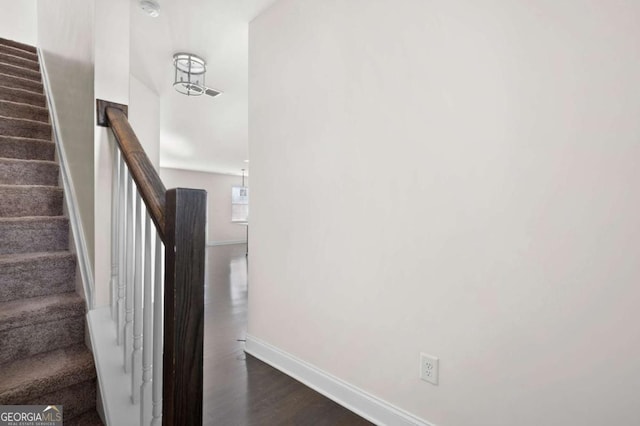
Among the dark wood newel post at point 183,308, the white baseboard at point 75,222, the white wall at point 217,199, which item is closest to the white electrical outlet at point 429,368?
the dark wood newel post at point 183,308

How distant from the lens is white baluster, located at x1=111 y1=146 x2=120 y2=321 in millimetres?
1267

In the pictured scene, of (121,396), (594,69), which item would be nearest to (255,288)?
(121,396)

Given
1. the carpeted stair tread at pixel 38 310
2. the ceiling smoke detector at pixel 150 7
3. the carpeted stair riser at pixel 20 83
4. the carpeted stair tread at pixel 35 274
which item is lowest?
the carpeted stair tread at pixel 38 310

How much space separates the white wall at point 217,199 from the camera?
9641mm

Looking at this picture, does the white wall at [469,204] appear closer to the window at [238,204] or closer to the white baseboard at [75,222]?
the white baseboard at [75,222]

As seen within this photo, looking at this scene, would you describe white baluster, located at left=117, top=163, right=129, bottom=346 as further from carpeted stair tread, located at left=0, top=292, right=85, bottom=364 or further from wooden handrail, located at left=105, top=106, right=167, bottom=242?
carpeted stair tread, located at left=0, top=292, right=85, bottom=364

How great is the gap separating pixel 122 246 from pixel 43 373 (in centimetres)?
49

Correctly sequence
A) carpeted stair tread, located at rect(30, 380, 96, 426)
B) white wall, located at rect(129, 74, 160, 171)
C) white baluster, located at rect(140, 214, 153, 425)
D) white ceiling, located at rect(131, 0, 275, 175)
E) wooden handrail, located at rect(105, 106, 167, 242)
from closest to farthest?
wooden handrail, located at rect(105, 106, 167, 242) < white baluster, located at rect(140, 214, 153, 425) < carpeted stair tread, located at rect(30, 380, 96, 426) < white ceiling, located at rect(131, 0, 275, 175) < white wall, located at rect(129, 74, 160, 171)

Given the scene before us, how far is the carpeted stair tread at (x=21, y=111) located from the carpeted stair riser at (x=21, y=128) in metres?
0.21

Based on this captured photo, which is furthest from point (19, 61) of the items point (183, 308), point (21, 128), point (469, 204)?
point (469, 204)

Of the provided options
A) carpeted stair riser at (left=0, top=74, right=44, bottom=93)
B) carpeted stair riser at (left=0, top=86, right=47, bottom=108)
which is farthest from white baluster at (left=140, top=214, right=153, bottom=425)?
carpeted stair riser at (left=0, top=74, right=44, bottom=93)

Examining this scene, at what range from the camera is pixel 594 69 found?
105 centimetres

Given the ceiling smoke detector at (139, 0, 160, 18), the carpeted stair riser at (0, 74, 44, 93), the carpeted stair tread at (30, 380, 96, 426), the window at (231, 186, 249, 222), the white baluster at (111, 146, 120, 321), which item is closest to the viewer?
the carpeted stair tread at (30, 380, 96, 426)

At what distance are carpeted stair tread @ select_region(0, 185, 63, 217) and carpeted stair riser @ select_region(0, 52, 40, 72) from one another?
217 cm
